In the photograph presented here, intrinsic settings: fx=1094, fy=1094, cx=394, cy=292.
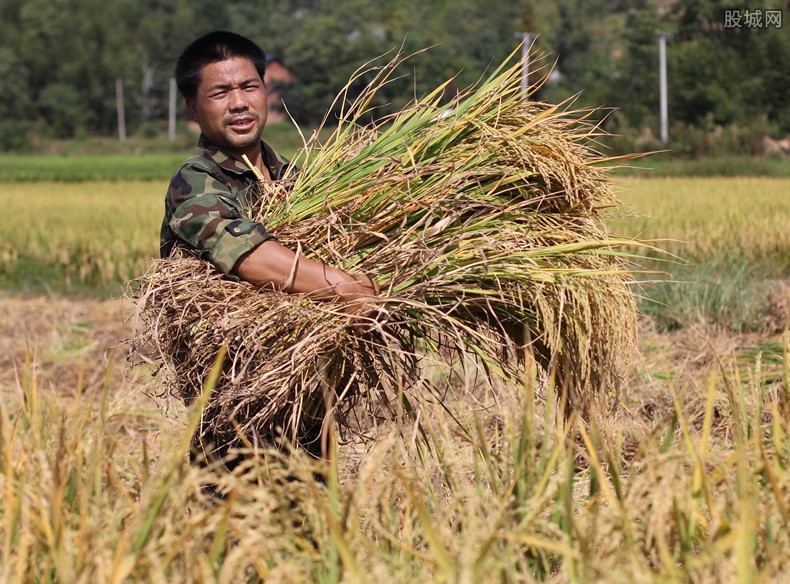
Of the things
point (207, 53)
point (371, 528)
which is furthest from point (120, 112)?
point (371, 528)

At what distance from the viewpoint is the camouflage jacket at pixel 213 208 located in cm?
248

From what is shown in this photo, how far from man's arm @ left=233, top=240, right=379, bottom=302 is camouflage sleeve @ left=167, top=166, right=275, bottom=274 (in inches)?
1.0

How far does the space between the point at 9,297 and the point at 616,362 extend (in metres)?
6.70

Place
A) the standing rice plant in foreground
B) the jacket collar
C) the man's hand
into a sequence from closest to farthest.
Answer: the standing rice plant in foreground < the man's hand < the jacket collar

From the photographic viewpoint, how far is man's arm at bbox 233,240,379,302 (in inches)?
96.9

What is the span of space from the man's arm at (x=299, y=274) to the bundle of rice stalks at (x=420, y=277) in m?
0.04

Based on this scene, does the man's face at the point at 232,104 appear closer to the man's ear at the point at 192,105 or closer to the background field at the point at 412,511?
the man's ear at the point at 192,105

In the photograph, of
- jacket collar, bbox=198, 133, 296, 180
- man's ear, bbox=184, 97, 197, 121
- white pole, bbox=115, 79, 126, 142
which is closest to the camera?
jacket collar, bbox=198, 133, 296, 180

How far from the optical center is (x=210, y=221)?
2521 millimetres

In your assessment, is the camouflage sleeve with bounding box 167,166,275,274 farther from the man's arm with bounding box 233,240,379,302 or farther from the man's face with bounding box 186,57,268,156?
the man's face with bounding box 186,57,268,156

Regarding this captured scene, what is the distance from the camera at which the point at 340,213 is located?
8.54ft

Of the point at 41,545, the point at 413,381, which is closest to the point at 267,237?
the point at 413,381

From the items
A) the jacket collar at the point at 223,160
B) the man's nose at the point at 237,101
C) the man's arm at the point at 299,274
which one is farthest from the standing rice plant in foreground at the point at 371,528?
the man's nose at the point at 237,101

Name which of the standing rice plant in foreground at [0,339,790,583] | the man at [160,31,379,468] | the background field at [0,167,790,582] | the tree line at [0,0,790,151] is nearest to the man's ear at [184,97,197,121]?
the man at [160,31,379,468]
